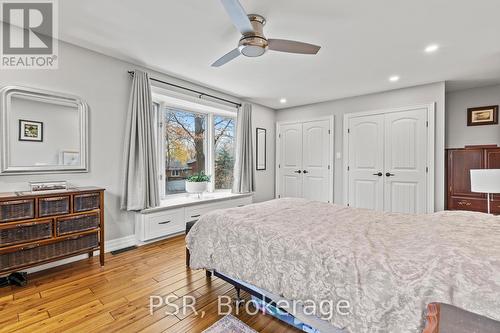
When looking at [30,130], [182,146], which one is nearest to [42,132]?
[30,130]

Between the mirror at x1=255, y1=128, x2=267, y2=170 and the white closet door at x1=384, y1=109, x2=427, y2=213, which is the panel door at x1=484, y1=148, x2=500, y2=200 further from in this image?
the mirror at x1=255, y1=128, x2=267, y2=170

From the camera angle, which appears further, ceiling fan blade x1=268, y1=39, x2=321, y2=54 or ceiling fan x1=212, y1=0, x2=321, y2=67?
ceiling fan blade x1=268, y1=39, x2=321, y2=54

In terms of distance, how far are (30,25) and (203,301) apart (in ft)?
10.1

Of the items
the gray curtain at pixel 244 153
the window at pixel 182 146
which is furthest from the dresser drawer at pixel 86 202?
the gray curtain at pixel 244 153

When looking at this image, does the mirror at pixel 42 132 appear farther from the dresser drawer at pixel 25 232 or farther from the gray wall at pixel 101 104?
the dresser drawer at pixel 25 232

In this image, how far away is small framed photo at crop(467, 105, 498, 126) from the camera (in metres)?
3.79

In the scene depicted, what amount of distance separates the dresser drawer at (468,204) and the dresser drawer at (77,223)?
4869 mm

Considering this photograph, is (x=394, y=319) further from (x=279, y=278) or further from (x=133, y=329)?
(x=133, y=329)

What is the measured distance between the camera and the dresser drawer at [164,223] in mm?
3176

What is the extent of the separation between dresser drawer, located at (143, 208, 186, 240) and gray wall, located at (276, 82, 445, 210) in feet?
10.0

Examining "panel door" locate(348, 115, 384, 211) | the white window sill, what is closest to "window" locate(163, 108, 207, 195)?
the white window sill

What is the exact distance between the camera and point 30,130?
2.40 meters

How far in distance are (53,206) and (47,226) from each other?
0.62 ft

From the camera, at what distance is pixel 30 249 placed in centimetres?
213
